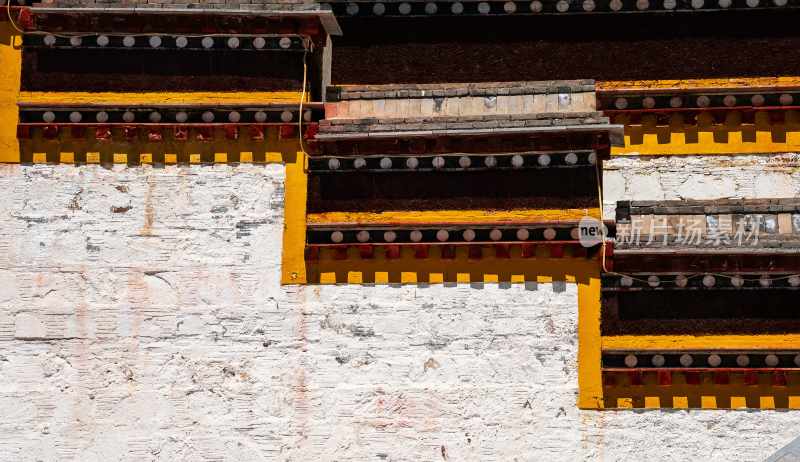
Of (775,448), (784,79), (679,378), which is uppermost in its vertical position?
(784,79)

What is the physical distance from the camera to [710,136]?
1391 centimetres

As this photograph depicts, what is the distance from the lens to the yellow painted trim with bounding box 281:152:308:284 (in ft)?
44.9

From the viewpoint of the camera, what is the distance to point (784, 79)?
1386cm

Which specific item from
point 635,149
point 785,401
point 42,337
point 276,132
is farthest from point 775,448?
point 42,337

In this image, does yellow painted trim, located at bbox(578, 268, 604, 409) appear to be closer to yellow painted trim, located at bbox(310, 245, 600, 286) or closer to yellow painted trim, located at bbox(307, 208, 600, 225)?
yellow painted trim, located at bbox(310, 245, 600, 286)

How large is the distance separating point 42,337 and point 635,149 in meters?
7.61

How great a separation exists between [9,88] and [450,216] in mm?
5744

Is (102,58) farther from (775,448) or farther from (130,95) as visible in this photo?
(775,448)

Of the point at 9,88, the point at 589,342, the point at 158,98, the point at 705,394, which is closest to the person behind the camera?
the point at 705,394

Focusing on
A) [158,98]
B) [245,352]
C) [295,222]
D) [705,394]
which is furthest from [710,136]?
[158,98]

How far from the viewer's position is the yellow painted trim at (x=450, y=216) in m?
13.5

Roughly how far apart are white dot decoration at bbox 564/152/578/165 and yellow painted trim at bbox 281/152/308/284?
317 cm

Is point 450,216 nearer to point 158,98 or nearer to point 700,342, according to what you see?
point 700,342

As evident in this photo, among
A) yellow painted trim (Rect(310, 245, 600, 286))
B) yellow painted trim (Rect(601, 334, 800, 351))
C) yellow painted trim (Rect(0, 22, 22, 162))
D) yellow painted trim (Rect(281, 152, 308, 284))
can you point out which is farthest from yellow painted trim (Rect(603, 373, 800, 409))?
yellow painted trim (Rect(0, 22, 22, 162))
